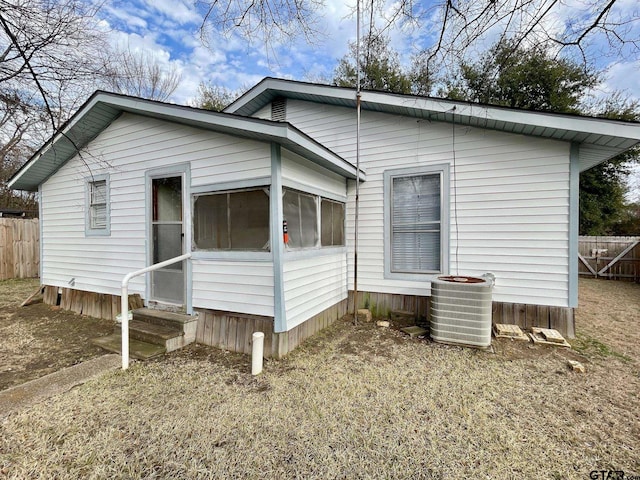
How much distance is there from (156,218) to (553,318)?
6.37m

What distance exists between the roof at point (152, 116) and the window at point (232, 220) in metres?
0.75

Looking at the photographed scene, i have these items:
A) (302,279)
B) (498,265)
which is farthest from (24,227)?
(498,265)

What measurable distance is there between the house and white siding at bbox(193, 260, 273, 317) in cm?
2

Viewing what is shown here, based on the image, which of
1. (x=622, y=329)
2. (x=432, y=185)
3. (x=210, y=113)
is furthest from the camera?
(x=432, y=185)

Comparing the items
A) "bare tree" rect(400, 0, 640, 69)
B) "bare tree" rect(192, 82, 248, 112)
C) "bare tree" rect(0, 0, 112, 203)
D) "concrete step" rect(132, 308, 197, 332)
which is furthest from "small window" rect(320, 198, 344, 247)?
"bare tree" rect(192, 82, 248, 112)

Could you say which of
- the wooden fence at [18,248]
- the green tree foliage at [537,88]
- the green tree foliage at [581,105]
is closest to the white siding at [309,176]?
the green tree foliage at [537,88]

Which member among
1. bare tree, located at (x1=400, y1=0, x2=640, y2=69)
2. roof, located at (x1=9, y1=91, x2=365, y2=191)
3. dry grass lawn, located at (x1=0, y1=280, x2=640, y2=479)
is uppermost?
bare tree, located at (x1=400, y1=0, x2=640, y2=69)

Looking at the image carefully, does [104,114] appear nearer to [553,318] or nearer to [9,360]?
[9,360]

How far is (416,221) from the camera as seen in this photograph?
17.6ft

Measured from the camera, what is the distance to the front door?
15.4 ft

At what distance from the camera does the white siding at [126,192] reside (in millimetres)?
4113

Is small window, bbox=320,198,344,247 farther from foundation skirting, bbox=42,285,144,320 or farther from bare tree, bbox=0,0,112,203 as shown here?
bare tree, bbox=0,0,112,203

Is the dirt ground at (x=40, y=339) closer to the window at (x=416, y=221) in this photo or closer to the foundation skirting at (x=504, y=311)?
the foundation skirting at (x=504, y=311)

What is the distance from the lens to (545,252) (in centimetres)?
456
